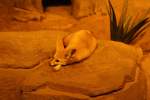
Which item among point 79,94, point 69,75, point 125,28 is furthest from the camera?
point 125,28

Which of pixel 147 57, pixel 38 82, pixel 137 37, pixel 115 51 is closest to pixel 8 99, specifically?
pixel 38 82

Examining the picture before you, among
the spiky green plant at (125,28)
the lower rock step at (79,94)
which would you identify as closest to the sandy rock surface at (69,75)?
the lower rock step at (79,94)

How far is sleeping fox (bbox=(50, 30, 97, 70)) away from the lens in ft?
6.17

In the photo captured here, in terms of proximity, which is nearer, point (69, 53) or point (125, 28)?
point (69, 53)

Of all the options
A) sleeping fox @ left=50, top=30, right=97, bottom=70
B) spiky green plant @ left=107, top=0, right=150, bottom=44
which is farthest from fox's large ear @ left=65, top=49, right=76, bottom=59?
spiky green plant @ left=107, top=0, right=150, bottom=44

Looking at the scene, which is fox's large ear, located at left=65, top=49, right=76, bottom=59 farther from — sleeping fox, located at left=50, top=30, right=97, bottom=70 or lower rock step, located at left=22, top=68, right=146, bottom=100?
lower rock step, located at left=22, top=68, right=146, bottom=100

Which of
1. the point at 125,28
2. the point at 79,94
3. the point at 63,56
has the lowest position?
the point at 125,28

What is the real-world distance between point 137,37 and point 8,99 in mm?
2000

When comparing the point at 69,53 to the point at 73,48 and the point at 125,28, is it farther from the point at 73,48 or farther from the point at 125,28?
the point at 125,28

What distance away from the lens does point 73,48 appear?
192 centimetres

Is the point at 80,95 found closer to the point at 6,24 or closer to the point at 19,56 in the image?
the point at 19,56

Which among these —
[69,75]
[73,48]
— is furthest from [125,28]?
[69,75]

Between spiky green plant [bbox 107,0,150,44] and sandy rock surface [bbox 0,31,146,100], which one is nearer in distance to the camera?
sandy rock surface [bbox 0,31,146,100]

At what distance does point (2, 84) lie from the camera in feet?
6.05
